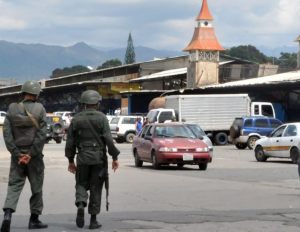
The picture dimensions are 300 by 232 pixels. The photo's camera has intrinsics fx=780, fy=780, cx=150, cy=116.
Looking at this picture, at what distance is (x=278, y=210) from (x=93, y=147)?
385 cm

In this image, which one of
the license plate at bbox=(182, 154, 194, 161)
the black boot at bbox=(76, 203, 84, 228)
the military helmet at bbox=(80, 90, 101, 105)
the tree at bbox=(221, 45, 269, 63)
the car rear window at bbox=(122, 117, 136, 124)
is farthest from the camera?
the tree at bbox=(221, 45, 269, 63)

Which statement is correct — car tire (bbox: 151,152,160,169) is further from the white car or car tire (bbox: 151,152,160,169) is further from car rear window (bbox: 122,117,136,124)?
car rear window (bbox: 122,117,136,124)

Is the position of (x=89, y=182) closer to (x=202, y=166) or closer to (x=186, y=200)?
(x=186, y=200)

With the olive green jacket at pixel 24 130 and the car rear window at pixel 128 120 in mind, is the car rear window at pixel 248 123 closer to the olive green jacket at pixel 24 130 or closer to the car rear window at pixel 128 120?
the car rear window at pixel 128 120

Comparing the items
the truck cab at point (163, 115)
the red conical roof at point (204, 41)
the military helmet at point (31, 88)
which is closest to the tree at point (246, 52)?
the red conical roof at point (204, 41)

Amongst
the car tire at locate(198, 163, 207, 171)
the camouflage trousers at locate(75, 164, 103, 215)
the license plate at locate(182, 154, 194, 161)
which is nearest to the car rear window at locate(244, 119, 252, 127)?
the car tire at locate(198, 163, 207, 171)

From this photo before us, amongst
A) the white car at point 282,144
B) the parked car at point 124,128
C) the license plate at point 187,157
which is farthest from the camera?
the parked car at point 124,128

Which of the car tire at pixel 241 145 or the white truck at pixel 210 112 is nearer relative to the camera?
the car tire at pixel 241 145

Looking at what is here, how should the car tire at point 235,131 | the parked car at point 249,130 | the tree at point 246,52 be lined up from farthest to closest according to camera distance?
the tree at point 246,52 < the car tire at point 235,131 < the parked car at point 249,130

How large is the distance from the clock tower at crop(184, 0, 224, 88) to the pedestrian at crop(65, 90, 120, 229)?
197 ft

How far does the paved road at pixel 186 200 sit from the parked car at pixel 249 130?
598 inches

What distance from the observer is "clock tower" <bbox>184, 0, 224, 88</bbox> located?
7250 centimetres

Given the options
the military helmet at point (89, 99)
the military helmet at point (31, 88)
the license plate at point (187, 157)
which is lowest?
the license plate at point (187, 157)

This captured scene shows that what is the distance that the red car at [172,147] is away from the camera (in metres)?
24.0
